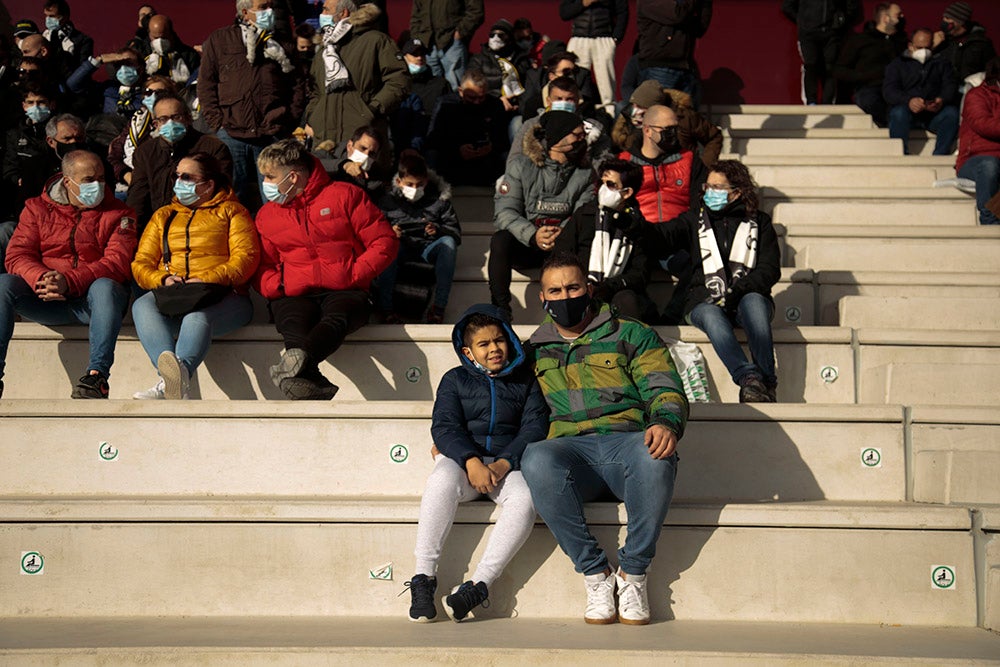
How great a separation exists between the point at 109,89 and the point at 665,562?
6.93 m

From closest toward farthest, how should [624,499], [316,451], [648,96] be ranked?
[624,499]
[316,451]
[648,96]

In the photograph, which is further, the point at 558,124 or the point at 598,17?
the point at 598,17

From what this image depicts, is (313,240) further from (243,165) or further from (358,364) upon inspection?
(243,165)

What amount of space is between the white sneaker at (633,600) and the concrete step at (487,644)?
1.8 inches

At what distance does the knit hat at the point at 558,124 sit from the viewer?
20.5 ft

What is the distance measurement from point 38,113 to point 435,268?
3.27 m

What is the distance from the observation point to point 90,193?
18.4 ft

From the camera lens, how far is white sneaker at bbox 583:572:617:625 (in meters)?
3.96

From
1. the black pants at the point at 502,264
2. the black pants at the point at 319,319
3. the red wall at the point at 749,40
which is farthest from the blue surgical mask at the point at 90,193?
the red wall at the point at 749,40

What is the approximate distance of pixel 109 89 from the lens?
31.2ft

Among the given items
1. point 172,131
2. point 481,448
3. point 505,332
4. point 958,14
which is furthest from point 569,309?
point 958,14

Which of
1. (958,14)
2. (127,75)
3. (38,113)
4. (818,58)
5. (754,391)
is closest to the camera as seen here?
(754,391)

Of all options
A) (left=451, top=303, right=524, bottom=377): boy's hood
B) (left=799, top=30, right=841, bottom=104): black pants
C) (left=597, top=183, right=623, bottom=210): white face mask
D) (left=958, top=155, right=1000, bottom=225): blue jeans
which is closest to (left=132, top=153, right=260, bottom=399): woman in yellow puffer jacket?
(left=451, top=303, right=524, bottom=377): boy's hood

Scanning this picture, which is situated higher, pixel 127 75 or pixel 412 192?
pixel 127 75
